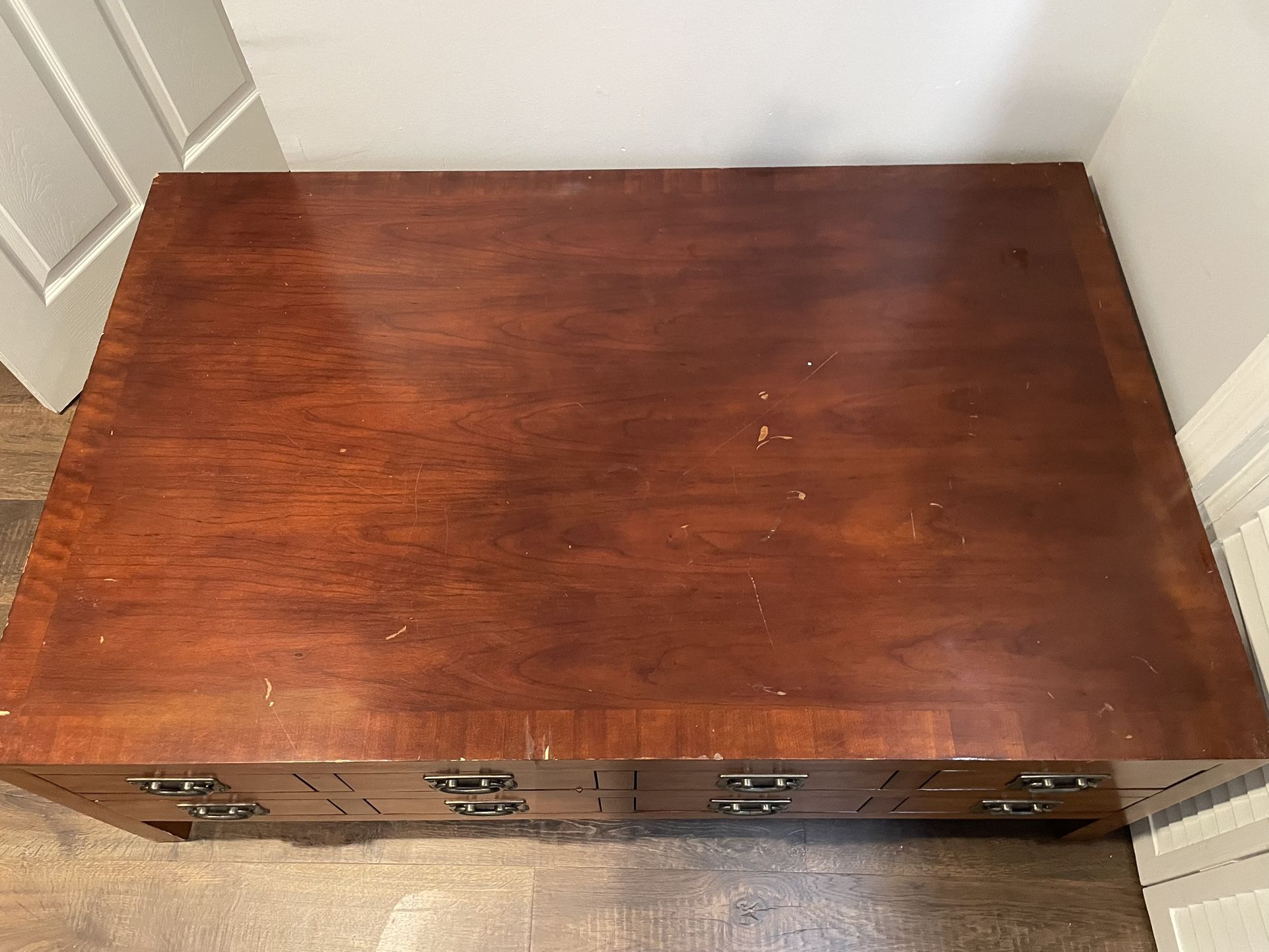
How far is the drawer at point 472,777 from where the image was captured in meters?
0.91

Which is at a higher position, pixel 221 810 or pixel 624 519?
pixel 624 519

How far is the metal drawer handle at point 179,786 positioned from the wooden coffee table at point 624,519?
1 centimetres

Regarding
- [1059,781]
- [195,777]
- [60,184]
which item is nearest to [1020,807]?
[1059,781]

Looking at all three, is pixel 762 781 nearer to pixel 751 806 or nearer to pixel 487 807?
pixel 751 806

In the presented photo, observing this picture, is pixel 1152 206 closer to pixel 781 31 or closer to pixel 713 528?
pixel 781 31

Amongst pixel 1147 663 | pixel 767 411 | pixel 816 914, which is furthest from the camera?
pixel 816 914

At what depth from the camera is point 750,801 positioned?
1.09 m

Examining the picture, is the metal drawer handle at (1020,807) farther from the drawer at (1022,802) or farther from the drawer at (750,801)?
the drawer at (750,801)

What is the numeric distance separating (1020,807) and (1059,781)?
0.18 m

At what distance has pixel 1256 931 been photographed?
37.4 inches

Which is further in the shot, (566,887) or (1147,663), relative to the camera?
(566,887)

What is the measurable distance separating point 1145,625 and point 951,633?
20 centimetres

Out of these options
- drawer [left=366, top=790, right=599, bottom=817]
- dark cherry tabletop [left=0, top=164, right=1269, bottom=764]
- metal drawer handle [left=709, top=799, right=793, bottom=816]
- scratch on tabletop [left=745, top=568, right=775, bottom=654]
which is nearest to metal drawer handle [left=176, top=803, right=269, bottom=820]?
drawer [left=366, top=790, right=599, bottom=817]

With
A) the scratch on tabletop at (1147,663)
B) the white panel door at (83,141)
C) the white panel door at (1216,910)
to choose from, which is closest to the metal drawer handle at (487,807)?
the scratch on tabletop at (1147,663)
